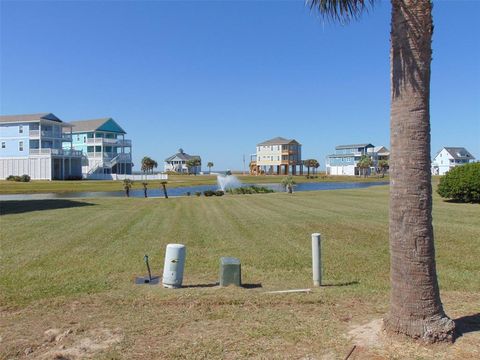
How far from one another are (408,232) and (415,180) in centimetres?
55

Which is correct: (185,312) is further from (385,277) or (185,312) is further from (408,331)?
(385,277)

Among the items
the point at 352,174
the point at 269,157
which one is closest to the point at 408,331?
the point at 269,157

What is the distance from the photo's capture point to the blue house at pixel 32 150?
2726 inches

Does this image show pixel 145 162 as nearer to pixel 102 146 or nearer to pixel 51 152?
pixel 102 146

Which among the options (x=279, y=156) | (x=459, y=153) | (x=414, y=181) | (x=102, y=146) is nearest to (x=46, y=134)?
(x=102, y=146)

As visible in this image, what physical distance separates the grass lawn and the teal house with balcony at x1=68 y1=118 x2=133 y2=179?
2670 inches

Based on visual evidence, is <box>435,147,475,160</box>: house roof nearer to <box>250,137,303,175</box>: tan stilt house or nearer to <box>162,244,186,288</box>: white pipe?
<box>250,137,303,175</box>: tan stilt house

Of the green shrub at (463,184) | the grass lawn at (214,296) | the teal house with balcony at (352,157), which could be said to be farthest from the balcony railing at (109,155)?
the grass lawn at (214,296)

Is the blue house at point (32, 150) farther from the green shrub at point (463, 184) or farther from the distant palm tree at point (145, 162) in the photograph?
the green shrub at point (463, 184)

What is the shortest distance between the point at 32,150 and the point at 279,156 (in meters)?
56.9

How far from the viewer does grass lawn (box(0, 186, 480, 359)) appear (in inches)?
193

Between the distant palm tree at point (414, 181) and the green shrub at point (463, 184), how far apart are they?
19231 mm

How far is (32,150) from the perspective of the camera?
7000 centimetres

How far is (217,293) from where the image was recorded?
7.02 m
